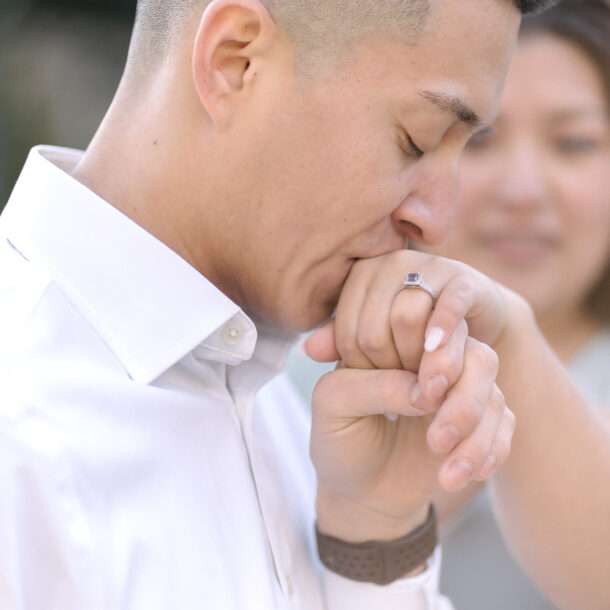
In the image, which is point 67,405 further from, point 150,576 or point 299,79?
point 299,79

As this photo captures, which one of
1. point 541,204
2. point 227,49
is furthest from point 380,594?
point 541,204

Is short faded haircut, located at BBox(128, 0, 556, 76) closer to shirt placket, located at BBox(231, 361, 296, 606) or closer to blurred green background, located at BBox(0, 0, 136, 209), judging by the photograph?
shirt placket, located at BBox(231, 361, 296, 606)

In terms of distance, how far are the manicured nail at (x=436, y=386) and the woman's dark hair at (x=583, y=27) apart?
1.54 m

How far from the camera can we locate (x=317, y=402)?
4.14 feet

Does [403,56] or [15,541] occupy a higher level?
[403,56]

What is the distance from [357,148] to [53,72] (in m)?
4.59

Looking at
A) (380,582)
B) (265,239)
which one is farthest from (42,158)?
(380,582)

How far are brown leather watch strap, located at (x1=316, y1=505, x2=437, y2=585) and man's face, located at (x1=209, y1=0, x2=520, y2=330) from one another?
44 centimetres

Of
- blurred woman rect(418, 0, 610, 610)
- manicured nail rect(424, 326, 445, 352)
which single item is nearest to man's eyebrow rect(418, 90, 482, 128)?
manicured nail rect(424, 326, 445, 352)

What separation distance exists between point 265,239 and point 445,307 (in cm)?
29

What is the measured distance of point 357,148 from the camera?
3.93 ft

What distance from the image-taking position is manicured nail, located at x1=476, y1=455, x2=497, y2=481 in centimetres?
106

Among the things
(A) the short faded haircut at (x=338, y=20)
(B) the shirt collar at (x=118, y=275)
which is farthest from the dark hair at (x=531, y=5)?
(B) the shirt collar at (x=118, y=275)

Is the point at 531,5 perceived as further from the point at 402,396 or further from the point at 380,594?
the point at 380,594
